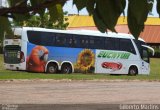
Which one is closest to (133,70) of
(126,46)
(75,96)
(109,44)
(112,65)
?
(112,65)

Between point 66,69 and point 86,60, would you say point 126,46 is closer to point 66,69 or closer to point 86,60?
point 86,60

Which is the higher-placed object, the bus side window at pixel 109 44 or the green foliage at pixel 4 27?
the bus side window at pixel 109 44

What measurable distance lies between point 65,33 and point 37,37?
2.17m

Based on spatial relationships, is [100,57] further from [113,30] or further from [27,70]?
[113,30]

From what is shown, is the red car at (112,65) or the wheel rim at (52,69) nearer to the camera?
the wheel rim at (52,69)

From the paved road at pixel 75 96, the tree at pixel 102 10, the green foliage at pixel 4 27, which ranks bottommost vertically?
the paved road at pixel 75 96

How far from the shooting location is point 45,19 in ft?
5.52

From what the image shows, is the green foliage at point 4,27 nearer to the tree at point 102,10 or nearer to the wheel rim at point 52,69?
the tree at point 102,10

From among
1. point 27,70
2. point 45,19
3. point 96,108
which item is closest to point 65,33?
point 27,70

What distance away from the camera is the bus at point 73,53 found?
28781 mm

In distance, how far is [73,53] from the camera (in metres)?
30.1

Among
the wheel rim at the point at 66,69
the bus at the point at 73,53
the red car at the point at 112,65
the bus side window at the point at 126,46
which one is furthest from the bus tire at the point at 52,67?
the bus side window at the point at 126,46

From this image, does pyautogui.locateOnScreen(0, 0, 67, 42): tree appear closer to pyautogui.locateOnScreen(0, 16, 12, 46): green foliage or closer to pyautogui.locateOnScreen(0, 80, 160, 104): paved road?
pyautogui.locateOnScreen(0, 16, 12, 46): green foliage

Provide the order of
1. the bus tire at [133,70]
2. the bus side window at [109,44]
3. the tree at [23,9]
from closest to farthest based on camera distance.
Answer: the tree at [23,9]
the bus side window at [109,44]
the bus tire at [133,70]
